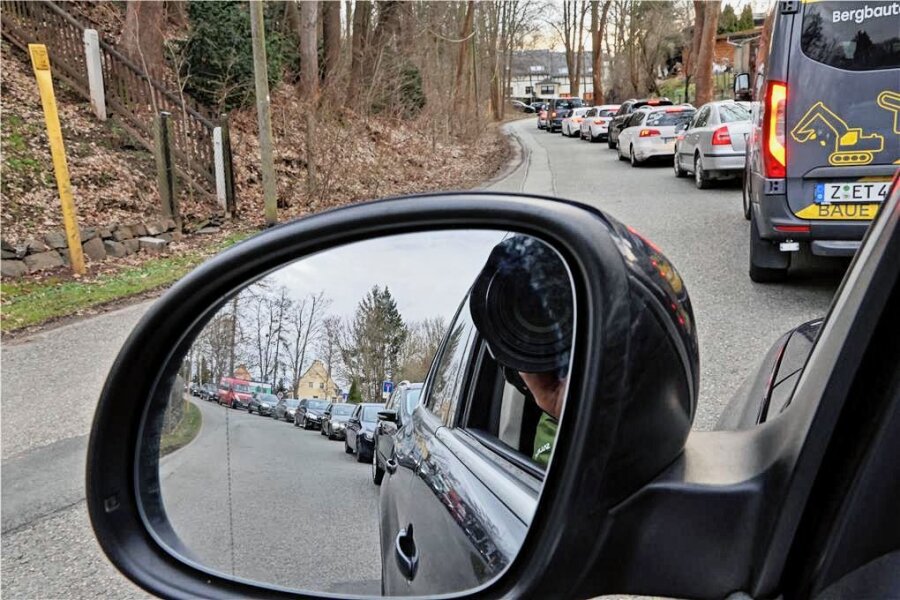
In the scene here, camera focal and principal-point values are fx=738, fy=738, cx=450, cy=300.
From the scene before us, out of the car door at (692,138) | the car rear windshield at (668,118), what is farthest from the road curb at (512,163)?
the car door at (692,138)

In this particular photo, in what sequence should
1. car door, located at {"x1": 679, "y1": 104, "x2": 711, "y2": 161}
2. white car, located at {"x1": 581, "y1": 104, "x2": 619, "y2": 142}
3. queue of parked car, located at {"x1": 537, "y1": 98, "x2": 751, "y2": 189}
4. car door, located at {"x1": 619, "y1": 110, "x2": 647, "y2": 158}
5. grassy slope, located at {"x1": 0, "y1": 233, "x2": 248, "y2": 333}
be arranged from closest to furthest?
1. grassy slope, located at {"x1": 0, "y1": 233, "x2": 248, "y2": 333}
2. queue of parked car, located at {"x1": 537, "y1": 98, "x2": 751, "y2": 189}
3. car door, located at {"x1": 679, "y1": 104, "x2": 711, "y2": 161}
4. car door, located at {"x1": 619, "y1": 110, "x2": 647, "y2": 158}
5. white car, located at {"x1": 581, "y1": 104, "x2": 619, "y2": 142}

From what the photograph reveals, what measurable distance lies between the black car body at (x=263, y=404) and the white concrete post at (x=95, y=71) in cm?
1412

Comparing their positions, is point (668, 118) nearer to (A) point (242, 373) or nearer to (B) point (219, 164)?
(B) point (219, 164)

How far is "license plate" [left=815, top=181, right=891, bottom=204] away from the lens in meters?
5.69

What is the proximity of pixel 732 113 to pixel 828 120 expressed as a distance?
28.2ft

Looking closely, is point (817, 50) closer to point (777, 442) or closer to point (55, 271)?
point (777, 442)

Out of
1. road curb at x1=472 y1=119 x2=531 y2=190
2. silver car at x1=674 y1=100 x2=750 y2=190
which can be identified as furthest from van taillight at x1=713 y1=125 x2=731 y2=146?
road curb at x1=472 y1=119 x2=531 y2=190

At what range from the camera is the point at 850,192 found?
5.74m

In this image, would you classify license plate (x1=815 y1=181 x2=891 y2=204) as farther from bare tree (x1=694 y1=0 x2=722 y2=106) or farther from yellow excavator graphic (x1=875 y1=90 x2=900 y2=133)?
bare tree (x1=694 y1=0 x2=722 y2=106)

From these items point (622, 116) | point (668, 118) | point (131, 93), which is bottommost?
point (668, 118)

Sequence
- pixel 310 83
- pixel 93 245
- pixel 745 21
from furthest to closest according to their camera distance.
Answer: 1. pixel 745 21
2. pixel 310 83
3. pixel 93 245

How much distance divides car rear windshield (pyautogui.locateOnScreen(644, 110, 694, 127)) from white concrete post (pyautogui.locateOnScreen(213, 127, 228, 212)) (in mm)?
12653

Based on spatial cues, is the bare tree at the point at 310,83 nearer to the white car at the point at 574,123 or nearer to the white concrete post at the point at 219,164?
the white concrete post at the point at 219,164

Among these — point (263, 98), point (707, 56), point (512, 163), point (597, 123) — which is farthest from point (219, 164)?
point (597, 123)
